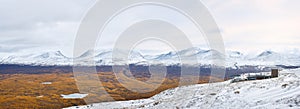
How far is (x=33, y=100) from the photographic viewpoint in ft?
268

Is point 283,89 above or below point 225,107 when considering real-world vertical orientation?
above

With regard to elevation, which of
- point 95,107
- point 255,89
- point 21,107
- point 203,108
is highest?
point 255,89

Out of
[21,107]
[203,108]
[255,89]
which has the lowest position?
[21,107]

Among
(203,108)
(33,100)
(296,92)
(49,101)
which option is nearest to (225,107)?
(203,108)

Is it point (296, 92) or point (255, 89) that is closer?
point (296, 92)

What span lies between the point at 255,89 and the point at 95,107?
27837mm

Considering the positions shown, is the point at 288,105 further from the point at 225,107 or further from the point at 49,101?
the point at 49,101

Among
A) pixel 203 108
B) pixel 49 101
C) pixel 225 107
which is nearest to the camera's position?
pixel 225 107

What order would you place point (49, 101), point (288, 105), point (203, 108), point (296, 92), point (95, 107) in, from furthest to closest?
1. point (49, 101)
2. point (95, 107)
3. point (203, 108)
4. point (296, 92)
5. point (288, 105)

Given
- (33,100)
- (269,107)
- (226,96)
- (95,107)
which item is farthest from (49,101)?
(269,107)

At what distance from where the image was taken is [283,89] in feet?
63.4

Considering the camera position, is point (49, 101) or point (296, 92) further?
point (49, 101)

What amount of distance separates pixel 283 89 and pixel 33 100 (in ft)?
258

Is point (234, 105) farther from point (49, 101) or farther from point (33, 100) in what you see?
point (33, 100)
